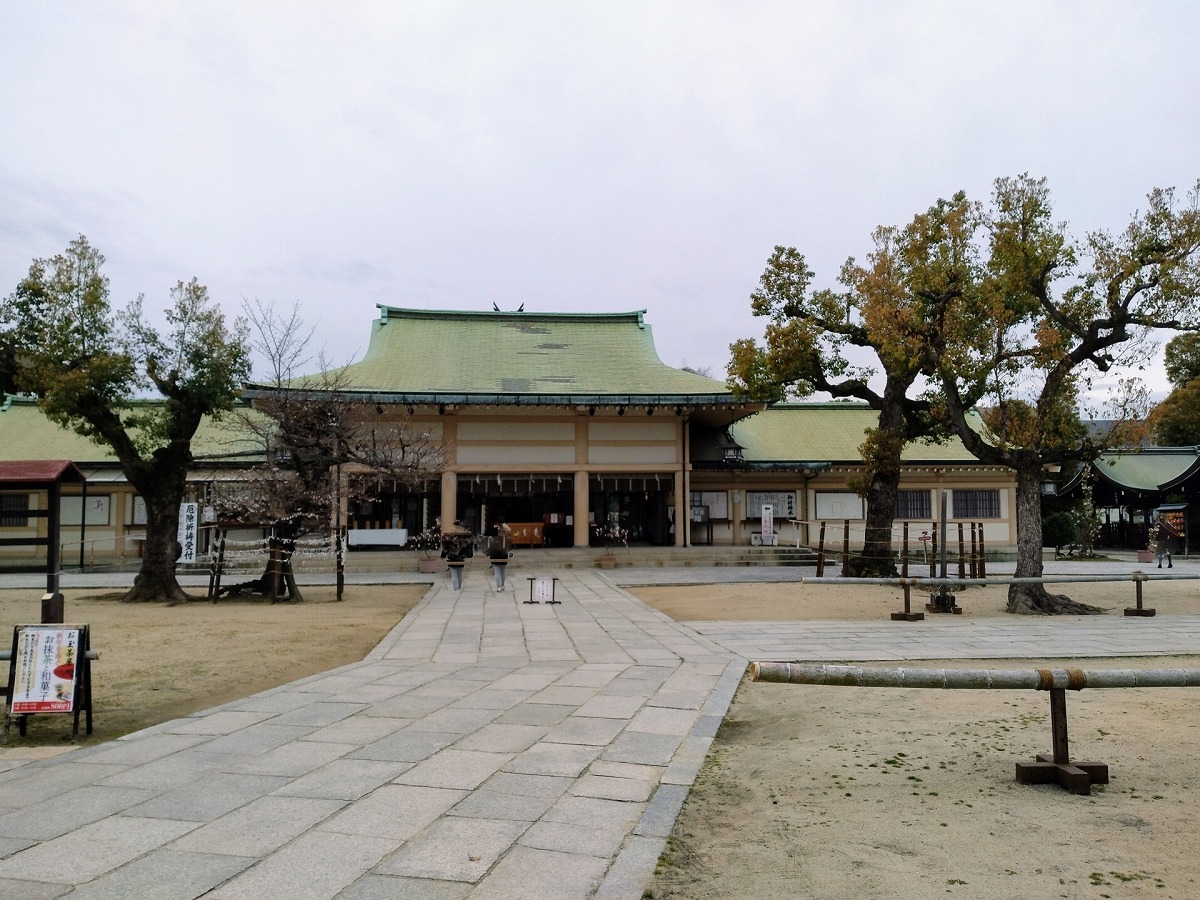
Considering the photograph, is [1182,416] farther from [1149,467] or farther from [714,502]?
[714,502]

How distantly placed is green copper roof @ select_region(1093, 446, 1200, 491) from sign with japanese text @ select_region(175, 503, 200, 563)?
2944cm

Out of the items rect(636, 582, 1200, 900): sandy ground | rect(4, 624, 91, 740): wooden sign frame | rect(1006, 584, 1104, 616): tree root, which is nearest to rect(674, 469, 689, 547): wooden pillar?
rect(1006, 584, 1104, 616): tree root

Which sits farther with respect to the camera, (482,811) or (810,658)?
(810,658)

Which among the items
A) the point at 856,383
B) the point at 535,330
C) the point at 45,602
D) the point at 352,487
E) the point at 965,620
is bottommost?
the point at 965,620

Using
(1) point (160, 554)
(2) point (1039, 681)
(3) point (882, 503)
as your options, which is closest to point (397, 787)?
(2) point (1039, 681)

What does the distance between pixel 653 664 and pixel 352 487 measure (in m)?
13.8

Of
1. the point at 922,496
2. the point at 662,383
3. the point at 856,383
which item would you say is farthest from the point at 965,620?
the point at 922,496

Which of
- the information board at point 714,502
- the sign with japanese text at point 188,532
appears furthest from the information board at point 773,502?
the sign with japanese text at point 188,532

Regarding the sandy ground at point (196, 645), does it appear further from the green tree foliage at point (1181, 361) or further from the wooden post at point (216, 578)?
the green tree foliage at point (1181, 361)

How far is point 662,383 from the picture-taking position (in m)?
24.6

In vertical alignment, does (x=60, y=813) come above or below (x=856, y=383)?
below

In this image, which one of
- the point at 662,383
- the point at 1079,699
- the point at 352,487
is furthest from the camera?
the point at 662,383

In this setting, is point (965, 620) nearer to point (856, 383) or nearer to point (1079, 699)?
point (1079, 699)

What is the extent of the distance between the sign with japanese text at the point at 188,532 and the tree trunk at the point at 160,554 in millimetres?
6520
